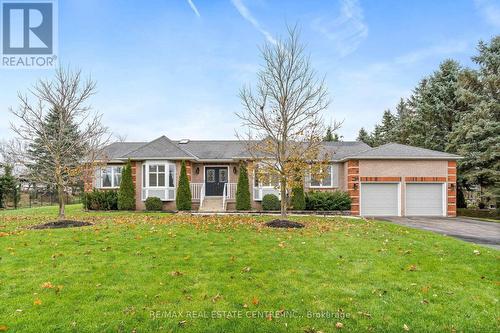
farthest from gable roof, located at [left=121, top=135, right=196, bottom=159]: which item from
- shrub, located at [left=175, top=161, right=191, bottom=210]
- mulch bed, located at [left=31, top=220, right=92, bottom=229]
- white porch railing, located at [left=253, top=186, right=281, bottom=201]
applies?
mulch bed, located at [left=31, top=220, right=92, bottom=229]

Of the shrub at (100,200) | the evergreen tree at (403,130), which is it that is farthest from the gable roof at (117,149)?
the evergreen tree at (403,130)

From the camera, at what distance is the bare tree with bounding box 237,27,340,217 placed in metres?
12.0

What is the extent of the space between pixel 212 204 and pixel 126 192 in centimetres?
511

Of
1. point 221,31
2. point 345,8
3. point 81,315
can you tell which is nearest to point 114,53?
point 221,31

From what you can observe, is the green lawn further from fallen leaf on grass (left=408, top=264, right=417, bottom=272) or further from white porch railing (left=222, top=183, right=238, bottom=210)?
white porch railing (left=222, top=183, right=238, bottom=210)

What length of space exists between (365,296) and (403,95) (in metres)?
40.8

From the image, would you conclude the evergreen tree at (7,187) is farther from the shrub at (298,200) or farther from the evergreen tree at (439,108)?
the evergreen tree at (439,108)

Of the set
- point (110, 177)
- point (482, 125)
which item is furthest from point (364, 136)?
point (110, 177)

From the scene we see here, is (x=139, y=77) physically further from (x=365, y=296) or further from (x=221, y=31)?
(x=365, y=296)

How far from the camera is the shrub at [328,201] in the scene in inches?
709

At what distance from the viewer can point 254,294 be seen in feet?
15.7

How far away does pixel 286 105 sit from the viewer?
39.8 ft

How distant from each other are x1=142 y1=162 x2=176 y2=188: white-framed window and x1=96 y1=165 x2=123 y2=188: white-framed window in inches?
98.7

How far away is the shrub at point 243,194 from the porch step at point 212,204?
128 cm
